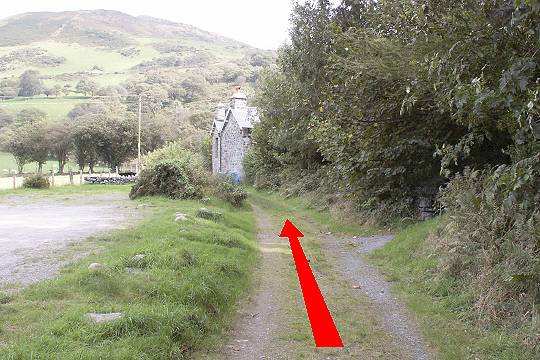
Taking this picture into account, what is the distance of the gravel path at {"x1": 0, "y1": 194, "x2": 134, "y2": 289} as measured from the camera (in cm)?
843

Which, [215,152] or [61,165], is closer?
[215,152]

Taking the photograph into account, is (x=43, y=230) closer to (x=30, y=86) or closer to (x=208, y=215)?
(x=208, y=215)

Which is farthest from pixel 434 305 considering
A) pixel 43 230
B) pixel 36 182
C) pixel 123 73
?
pixel 123 73

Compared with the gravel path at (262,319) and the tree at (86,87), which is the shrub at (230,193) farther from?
the tree at (86,87)

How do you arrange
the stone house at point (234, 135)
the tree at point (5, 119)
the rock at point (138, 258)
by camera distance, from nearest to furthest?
1. the rock at point (138, 258)
2. the stone house at point (234, 135)
3. the tree at point (5, 119)

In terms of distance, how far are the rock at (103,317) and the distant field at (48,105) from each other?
77867mm

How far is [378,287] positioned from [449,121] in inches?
210

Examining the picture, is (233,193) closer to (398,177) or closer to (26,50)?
(398,177)

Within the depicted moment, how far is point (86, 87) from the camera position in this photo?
102 m

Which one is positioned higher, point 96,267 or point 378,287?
point 96,267

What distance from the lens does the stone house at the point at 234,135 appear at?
44031 millimetres

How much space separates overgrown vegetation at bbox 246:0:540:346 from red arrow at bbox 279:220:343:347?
2037 millimetres

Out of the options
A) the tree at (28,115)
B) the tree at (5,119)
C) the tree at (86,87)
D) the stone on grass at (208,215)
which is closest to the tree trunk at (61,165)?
the tree at (28,115)

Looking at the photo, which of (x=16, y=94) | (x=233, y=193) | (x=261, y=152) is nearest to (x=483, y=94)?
(x=233, y=193)
